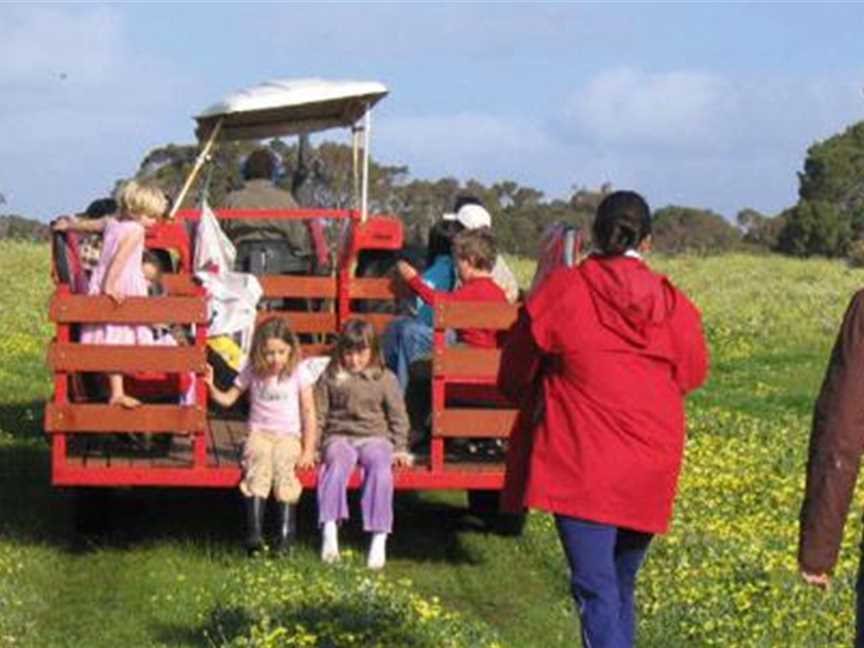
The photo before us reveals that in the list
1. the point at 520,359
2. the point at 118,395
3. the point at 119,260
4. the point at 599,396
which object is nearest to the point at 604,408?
the point at 599,396

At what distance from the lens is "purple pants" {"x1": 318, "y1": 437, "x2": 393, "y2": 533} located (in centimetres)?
1090

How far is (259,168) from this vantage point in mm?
15047

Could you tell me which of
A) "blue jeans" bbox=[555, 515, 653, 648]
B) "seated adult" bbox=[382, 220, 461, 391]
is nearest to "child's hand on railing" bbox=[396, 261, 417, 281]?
"seated adult" bbox=[382, 220, 461, 391]

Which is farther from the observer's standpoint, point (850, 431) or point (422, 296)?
point (422, 296)

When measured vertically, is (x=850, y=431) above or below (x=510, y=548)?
above

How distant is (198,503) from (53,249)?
2.15 meters

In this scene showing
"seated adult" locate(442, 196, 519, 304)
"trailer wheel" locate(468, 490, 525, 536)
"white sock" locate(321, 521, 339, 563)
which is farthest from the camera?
"trailer wheel" locate(468, 490, 525, 536)

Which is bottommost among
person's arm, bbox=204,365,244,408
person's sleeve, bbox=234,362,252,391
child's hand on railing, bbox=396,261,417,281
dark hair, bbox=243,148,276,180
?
person's arm, bbox=204,365,244,408

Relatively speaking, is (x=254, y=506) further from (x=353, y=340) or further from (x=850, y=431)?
(x=850, y=431)

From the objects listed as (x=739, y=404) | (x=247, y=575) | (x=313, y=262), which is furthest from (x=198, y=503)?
(x=739, y=404)

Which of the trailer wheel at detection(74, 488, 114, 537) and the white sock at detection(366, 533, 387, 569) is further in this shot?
the trailer wheel at detection(74, 488, 114, 537)

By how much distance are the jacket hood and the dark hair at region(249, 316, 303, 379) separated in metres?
4.17

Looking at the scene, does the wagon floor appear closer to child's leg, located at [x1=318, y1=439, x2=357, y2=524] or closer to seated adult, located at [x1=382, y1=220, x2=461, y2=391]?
child's leg, located at [x1=318, y1=439, x2=357, y2=524]

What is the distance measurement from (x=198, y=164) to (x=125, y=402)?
3518 mm
